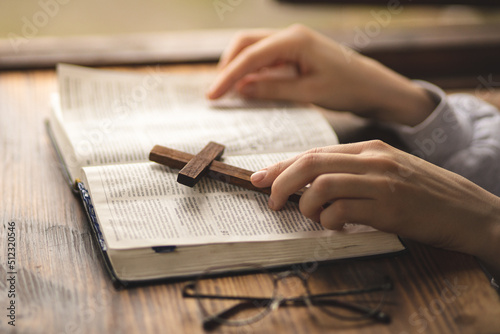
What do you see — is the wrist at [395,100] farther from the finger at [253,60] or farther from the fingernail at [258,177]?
the fingernail at [258,177]

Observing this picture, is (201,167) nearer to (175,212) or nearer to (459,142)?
(175,212)

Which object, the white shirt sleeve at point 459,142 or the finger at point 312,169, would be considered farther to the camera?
the white shirt sleeve at point 459,142

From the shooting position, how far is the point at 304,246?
0.64m

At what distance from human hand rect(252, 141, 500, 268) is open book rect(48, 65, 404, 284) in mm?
33

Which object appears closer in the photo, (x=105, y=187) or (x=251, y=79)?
(x=105, y=187)

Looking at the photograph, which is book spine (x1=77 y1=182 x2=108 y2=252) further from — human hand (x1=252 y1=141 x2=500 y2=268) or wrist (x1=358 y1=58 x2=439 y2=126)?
wrist (x1=358 y1=58 x2=439 y2=126)

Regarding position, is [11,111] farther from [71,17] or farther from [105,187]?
[71,17]

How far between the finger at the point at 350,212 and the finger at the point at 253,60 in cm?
41

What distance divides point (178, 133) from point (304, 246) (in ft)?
1.08

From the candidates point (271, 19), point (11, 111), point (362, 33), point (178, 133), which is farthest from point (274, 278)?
point (271, 19)

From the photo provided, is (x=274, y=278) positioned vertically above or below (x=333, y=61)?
below

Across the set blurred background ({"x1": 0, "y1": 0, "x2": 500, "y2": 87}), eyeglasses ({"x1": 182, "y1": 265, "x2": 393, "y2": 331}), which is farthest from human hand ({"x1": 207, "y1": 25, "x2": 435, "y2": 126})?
eyeglasses ({"x1": 182, "y1": 265, "x2": 393, "y2": 331})

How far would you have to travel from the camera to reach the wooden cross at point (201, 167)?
705 millimetres

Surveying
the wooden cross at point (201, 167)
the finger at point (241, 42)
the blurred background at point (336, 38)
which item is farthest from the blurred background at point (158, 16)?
the wooden cross at point (201, 167)
